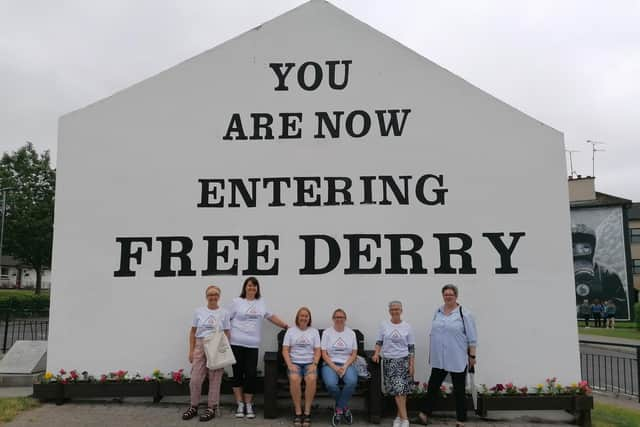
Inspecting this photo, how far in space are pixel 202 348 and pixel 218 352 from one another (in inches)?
11.9

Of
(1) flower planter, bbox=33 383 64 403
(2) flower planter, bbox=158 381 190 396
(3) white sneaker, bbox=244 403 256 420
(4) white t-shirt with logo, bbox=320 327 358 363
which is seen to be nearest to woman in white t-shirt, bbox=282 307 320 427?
(4) white t-shirt with logo, bbox=320 327 358 363

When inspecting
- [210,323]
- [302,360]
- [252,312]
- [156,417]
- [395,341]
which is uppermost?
[252,312]

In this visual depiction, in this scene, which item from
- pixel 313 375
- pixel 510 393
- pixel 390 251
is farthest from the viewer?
pixel 390 251

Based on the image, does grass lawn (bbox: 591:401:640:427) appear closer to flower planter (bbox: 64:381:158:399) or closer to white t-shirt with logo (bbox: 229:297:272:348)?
white t-shirt with logo (bbox: 229:297:272:348)

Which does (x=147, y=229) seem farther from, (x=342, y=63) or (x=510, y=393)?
(x=510, y=393)

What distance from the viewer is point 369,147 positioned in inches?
280

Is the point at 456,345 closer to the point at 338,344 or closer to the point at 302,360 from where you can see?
the point at 338,344

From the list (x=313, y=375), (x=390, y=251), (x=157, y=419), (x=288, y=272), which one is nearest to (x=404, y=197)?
(x=390, y=251)

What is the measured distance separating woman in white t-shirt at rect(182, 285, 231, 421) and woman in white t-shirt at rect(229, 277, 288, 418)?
0.49ft

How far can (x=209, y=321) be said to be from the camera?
6.04m

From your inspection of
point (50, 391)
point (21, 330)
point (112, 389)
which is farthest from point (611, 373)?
point (21, 330)

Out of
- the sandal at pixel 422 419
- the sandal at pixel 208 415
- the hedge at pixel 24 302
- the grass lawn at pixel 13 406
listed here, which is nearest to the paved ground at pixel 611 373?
the sandal at pixel 422 419

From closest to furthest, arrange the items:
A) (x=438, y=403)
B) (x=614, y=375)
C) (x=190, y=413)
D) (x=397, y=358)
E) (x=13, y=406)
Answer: (x=397, y=358)
(x=190, y=413)
(x=438, y=403)
(x=13, y=406)
(x=614, y=375)

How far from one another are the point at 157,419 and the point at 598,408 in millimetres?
6195
